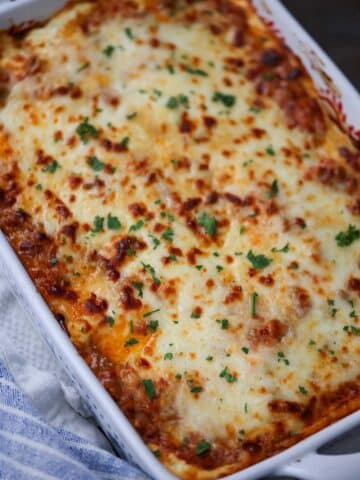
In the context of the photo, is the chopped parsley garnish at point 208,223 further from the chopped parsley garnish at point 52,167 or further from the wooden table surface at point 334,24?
the wooden table surface at point 334,24

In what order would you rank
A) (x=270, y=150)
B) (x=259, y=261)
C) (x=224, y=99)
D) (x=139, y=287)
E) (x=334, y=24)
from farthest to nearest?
(x=334, y=24) < (x=224, y=99) < (x=270, y=150) < (x=259, y=261) < (x=139, y=287)

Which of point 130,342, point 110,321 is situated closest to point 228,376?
point 130,342

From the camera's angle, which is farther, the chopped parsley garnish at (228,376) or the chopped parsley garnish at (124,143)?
the chopped parsley garnish at (124,143)

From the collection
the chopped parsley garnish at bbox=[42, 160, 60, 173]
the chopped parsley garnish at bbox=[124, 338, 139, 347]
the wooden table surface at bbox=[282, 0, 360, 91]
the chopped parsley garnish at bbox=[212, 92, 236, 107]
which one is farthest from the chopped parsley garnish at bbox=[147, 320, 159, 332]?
the wooden table surface at bbox=[282, 0, 360, 91]

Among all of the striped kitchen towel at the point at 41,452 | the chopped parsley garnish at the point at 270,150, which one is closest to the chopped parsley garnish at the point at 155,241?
the chopped parsley garnish at the point at 270,150

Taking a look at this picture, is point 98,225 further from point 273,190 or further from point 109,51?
point 109,51

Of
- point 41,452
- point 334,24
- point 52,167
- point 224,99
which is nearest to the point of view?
point 41,452

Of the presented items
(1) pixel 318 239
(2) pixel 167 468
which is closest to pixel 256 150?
(1) pixel 318 239
